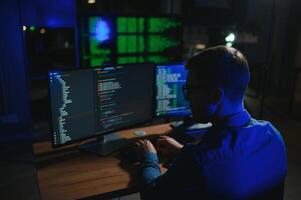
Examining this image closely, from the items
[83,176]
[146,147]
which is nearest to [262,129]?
[146,147]

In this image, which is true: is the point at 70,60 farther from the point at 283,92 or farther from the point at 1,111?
the point at 283,92

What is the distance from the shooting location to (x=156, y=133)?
1963 millimetres

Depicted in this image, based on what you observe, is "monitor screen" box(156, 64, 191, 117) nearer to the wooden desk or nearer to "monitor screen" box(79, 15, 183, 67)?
the wooden desk

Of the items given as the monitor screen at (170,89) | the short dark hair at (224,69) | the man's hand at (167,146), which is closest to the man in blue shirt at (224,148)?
the short dark hair at (224,69)

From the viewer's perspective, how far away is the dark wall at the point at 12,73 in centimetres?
347

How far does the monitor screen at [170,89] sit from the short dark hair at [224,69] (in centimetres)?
84

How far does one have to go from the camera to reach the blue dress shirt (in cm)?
98

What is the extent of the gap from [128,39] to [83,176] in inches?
137

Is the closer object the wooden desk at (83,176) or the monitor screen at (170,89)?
the wooden desk at (83,176)

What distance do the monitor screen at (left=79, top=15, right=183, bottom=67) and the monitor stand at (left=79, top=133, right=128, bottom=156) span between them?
2689 millimetres

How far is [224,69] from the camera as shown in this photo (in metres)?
1.03

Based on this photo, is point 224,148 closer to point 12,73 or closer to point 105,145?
point 105,145

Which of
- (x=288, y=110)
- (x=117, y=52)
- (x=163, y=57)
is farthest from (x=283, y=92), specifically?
(x=117, y=52)

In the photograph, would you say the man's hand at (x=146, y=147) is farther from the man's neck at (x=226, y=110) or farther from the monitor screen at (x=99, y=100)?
the man's neck at (x=226, y=110)
